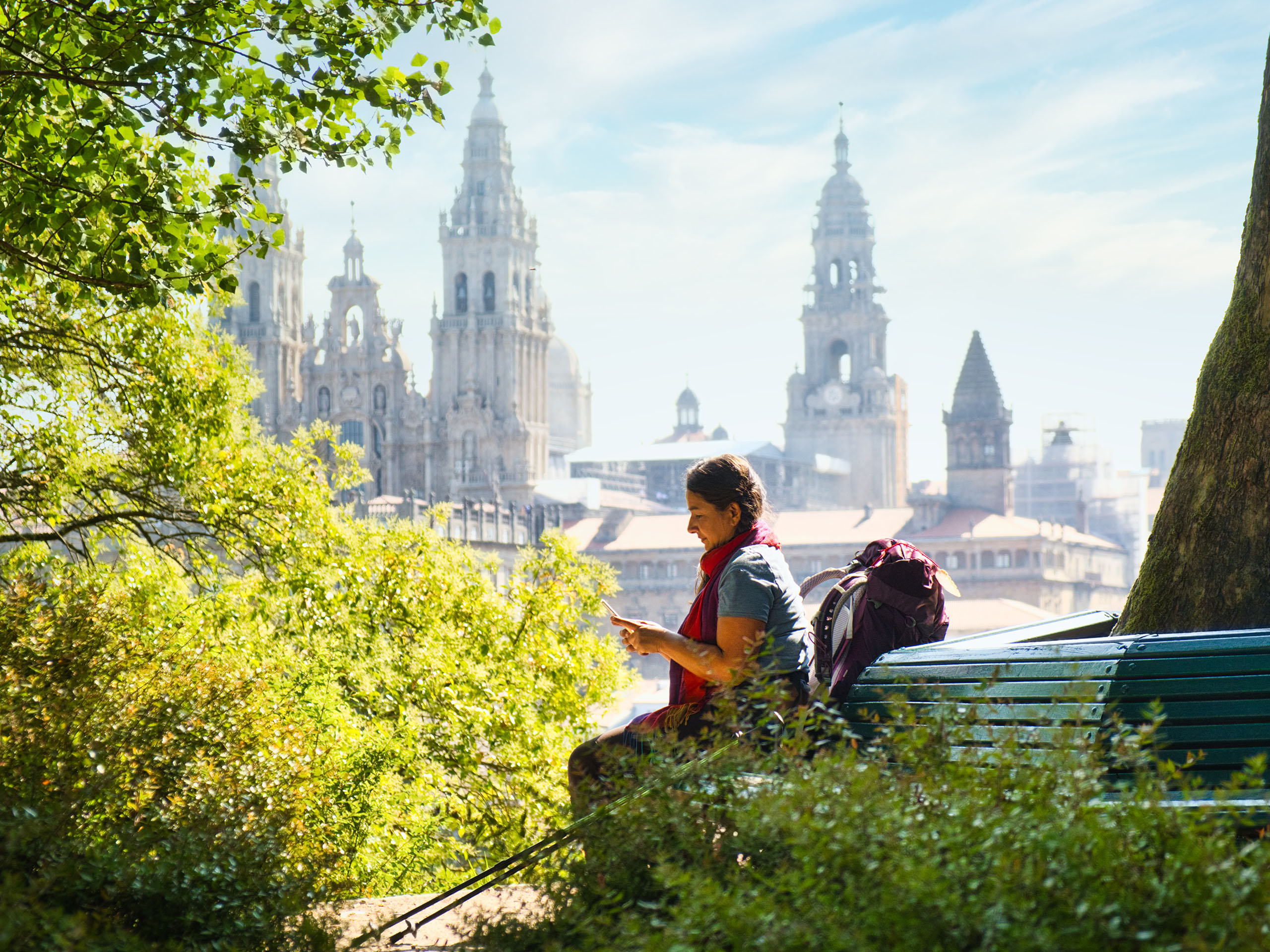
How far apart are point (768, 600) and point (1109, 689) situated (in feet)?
2.86

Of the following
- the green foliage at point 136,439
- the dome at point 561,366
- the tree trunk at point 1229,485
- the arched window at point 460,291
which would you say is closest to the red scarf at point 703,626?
the tree trunk at point 1229,485

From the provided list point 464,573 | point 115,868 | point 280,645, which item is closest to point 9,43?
point 115,868

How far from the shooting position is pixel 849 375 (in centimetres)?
7994

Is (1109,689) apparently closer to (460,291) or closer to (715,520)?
(715,520)

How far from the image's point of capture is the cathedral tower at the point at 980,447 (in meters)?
62.9

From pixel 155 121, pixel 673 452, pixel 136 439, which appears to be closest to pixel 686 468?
pixel 673 452

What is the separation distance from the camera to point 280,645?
26.1 ft

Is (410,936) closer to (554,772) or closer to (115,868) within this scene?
(115,868)

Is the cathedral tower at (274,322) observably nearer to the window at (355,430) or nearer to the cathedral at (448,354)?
the cathedral at (448,354)

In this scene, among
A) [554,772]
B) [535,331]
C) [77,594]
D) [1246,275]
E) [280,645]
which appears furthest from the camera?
[535,331]

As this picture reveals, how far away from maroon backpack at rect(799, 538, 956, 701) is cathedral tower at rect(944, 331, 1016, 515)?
6043 centimetres

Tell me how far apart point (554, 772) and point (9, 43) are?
22.1ft

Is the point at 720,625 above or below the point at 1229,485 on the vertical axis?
below

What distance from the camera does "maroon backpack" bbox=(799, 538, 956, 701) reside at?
388 centimetres
